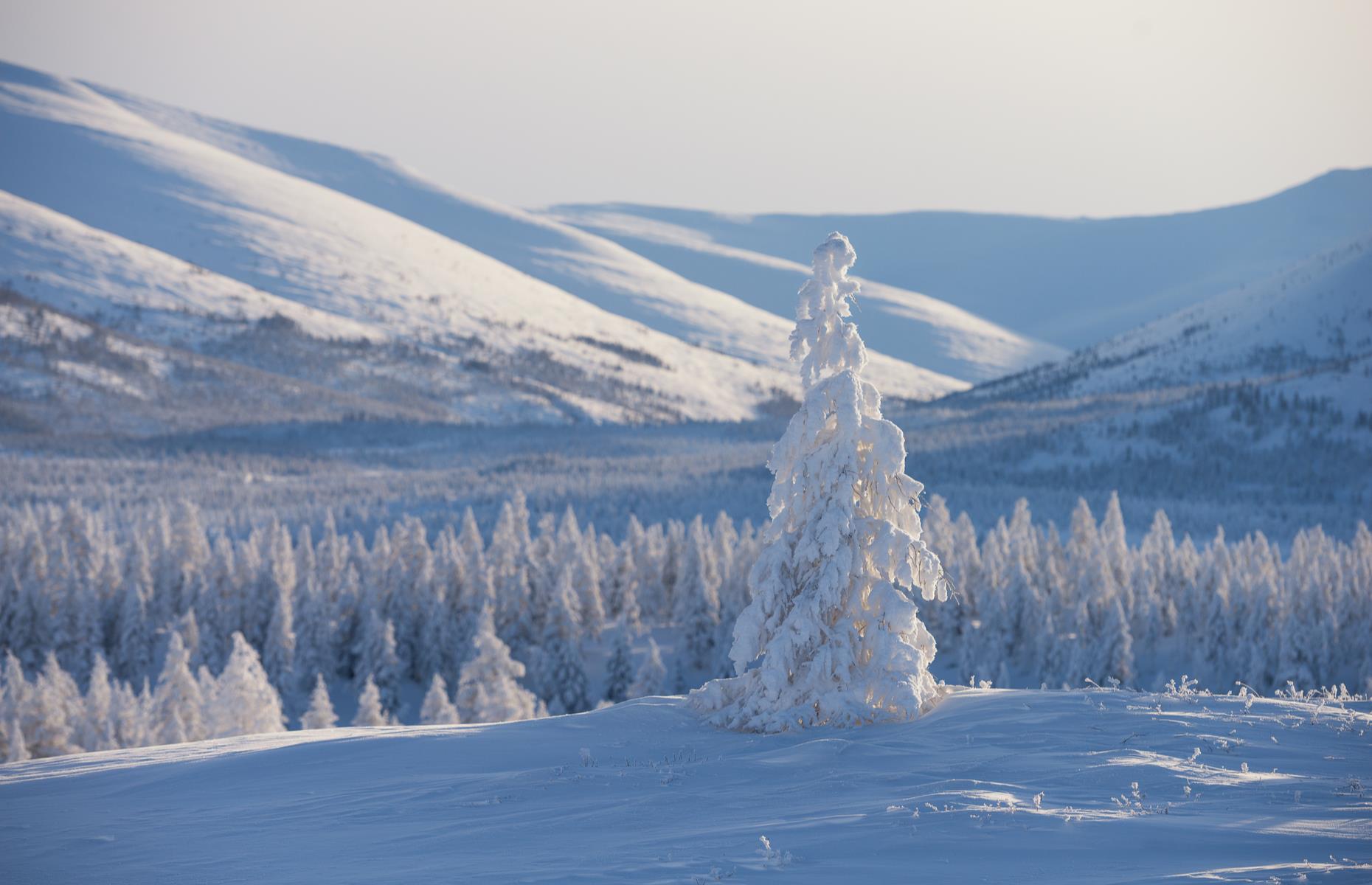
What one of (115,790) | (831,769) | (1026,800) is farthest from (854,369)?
(115,790)

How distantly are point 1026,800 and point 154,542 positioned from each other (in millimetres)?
88398

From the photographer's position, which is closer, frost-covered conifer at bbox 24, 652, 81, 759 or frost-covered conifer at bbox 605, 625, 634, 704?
frost-covered conifer at bbox 24, 652, 81, 759

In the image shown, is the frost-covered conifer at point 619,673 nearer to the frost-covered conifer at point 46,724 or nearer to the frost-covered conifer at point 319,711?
the frost-covered conifer at point 319,711

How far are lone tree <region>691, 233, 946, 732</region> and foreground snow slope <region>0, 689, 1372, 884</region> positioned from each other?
2.49ft

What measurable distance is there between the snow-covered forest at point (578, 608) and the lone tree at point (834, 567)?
39501 millimetres

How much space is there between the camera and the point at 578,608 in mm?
79312

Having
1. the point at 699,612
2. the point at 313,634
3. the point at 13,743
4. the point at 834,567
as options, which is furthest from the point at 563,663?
the point at 834,567

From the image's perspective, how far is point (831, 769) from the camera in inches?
720

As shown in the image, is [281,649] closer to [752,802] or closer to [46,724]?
[46,724]

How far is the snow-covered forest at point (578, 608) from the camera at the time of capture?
68.2 metres

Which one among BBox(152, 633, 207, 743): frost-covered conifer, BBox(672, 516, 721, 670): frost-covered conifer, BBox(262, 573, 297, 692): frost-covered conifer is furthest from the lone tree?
BBox(262, 573, 297, 692): frost-covered conifer

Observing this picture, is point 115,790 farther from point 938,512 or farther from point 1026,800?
point 938,512

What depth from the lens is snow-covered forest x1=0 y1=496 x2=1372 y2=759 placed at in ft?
224

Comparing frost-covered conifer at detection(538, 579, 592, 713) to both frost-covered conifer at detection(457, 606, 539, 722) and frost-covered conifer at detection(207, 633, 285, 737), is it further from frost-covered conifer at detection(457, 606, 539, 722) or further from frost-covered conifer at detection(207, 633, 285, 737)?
frost-covered conifer at detection(207, 633, 285, 737)
